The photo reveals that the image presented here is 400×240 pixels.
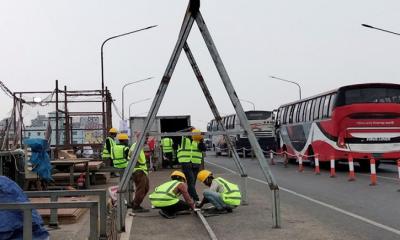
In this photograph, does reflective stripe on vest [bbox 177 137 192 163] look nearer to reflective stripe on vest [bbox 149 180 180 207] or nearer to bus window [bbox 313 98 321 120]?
reflective stripe on vest [bbox 149 180 180 207]

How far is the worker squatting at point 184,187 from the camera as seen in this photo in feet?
33.8

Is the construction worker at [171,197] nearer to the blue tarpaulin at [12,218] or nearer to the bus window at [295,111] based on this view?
the blue tarpaulin at [12,218]

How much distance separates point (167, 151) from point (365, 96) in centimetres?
1042

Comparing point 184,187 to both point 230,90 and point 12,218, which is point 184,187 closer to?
point 230,90

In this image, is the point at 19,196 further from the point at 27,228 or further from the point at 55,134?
the point at 55,134

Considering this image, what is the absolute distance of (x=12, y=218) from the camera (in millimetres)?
4461

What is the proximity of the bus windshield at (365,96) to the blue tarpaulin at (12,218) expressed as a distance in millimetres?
17727

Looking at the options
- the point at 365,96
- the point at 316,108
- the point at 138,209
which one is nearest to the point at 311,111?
the point at 316,108

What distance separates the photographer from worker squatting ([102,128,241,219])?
33.8ft

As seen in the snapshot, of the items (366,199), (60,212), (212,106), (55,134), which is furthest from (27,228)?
(55,134)

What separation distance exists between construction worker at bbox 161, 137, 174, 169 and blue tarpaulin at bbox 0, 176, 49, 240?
22371 mm

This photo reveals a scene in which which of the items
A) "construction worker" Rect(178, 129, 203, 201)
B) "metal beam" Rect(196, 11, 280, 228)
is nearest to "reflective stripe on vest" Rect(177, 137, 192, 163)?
"construction worker" Rect(178, 129, 203, 201)

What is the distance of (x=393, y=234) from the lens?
8211 mm

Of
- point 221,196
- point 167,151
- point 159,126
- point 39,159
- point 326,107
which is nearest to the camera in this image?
point 221,196
